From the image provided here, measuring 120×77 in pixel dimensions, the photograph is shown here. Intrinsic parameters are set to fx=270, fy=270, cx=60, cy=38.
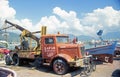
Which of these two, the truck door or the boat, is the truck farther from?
the boat

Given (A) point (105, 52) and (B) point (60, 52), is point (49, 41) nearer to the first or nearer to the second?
(B) point (60, 52)

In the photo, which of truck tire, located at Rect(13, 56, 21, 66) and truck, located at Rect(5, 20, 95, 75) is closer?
truck, located at Rect(5, 20, 95, 75)

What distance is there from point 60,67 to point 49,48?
4.93ft

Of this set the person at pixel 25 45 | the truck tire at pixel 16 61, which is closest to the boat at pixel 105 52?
the person at pixel 25 45

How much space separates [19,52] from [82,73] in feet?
20.2

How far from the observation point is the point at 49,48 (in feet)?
54.5

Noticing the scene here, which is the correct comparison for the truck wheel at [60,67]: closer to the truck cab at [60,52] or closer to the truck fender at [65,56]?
the truck cab at [60,52]

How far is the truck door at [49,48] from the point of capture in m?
16.5

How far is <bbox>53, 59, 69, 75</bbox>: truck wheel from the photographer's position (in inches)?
614

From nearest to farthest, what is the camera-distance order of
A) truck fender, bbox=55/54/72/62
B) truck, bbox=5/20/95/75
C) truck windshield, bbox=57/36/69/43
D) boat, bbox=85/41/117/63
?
truck fender, bbox=55/54/72/62 < truck, bbox=5/20/95/75 < truck windshield, bbox=57/36/69/43 < boat, bbox=85/41/117/63

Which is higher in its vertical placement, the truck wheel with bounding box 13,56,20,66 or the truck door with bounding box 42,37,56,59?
the truck door with bounding box 42,37,56,59

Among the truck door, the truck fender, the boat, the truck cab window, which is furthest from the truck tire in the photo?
the boat

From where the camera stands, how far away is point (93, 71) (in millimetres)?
15969

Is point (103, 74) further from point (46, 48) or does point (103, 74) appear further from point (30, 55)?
point (30, 55)
